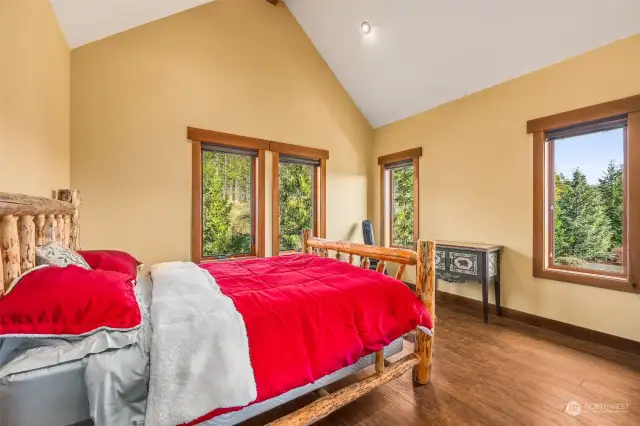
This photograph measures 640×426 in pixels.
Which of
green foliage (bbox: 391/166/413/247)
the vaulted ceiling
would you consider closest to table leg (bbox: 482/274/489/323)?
green foliage (bbox: 391/166/413/247)

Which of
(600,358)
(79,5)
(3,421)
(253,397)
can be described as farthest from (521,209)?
(79,5)

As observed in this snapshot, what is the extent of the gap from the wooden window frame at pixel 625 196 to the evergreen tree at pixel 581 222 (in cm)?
11

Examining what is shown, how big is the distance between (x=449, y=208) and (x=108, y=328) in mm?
3801

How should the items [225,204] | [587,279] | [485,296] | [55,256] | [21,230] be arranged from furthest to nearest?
[225,204], [485,296], [587,279], [55,256], [21,230]

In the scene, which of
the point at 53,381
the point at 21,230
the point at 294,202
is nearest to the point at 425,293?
the point at 53,381

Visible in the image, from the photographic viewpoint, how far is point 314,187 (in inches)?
174

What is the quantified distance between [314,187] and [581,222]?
315 centimetres

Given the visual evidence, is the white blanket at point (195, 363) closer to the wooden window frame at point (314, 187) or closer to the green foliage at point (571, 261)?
the wooden window frame at point (314, 187)

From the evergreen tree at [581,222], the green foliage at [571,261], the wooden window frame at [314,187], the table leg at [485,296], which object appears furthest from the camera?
the wooden window frame at [314,187]

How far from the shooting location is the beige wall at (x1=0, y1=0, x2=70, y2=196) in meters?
1.54

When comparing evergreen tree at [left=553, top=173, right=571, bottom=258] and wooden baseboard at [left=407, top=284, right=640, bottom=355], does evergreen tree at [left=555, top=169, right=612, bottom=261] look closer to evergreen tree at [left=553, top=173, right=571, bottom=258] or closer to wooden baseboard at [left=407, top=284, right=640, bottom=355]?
evergreen tree at [left=553, top=173, right=571, bottom=258]

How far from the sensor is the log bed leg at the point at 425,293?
194 cm

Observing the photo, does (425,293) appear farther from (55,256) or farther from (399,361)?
(55,256)

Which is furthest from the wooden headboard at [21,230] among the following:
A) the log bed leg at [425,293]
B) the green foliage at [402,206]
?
the green foliage at [402,206]
